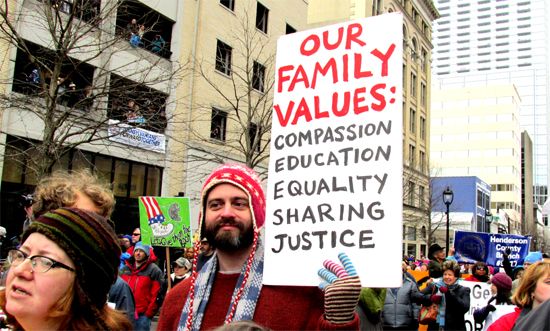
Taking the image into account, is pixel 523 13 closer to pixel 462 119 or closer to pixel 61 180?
pixel 462 119

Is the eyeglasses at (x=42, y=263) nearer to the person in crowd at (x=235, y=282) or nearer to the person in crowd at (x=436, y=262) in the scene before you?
the person in crowd at (x=235, y=282)

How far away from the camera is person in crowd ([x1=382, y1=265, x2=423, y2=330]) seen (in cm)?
767

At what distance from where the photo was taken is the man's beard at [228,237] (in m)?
2.75

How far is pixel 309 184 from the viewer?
110 inches

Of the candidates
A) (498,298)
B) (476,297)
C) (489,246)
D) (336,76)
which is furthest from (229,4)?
(336,76)

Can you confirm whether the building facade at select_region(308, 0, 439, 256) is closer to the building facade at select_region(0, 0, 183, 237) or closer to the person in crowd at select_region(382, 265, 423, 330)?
the building facade at select_region(0, 0, 183, 237)

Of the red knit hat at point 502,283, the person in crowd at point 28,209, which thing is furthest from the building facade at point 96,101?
the red knit hat at point 502,283

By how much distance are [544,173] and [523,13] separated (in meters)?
51.9

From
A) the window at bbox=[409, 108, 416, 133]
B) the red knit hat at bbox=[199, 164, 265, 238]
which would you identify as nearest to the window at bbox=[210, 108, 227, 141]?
the red knit hat at bbox=[199, 164, 265, 238]

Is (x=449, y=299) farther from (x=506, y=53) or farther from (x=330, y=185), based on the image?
(x=506, y=53)

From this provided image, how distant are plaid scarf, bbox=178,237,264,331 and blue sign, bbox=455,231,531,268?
10751 millimetres

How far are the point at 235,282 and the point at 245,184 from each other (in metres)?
0.50

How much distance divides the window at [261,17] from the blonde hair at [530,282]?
71.4 feet

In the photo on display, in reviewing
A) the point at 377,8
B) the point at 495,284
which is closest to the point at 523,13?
the point at 377,8
